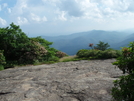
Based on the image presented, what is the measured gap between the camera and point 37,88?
648cm

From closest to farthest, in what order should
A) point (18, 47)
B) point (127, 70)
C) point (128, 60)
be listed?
point (128, 60)
point (127, 70)
point (18, 47)

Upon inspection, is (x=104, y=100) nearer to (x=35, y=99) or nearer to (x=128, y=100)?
(x=128, y=100)

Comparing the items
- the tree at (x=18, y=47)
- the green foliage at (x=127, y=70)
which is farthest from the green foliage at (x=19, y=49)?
the green foliage at (x=127, y=70)

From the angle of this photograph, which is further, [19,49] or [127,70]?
[19,49]

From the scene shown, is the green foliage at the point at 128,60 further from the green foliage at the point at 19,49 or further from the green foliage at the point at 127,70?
the green foliage at the point at 19,49

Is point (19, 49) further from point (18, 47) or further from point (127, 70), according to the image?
point (127, 70)

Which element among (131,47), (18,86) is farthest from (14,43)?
(131,47)

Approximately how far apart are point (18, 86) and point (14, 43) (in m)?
9.98

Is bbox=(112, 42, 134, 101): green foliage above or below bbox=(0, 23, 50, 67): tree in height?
below

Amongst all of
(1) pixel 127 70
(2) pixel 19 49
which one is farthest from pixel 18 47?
(1) pixel 127 70

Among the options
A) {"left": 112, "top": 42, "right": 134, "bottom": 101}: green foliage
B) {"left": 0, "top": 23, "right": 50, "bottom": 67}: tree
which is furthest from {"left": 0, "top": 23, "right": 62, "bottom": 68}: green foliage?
{"left": 112, "top": 42, "right": 134, "bottom": 101}: green foliage

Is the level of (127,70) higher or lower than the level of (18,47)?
lower

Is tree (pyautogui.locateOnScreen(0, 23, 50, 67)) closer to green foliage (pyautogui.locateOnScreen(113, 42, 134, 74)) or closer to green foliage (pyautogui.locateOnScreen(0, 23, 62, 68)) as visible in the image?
green foliage (pyautogui.locateOnScreen(0, 23, 62, 68))

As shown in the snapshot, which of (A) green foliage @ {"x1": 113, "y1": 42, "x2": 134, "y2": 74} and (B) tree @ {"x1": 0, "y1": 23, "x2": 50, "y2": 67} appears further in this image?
(B) tree @ {"x1": 0, "y1": 23, "x2": 50, "y2": 67}
